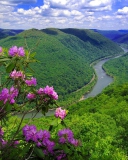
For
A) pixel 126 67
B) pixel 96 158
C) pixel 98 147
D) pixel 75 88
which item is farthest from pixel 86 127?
pixel 126 67

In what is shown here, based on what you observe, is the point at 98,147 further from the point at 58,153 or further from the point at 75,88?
the point at 75,88

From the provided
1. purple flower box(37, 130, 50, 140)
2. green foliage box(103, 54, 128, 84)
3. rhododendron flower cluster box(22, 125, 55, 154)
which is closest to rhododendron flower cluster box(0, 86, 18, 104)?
rhododendron flower cluster box(22, 125, 55, 154)

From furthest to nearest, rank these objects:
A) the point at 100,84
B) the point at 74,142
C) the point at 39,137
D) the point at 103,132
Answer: the point at 100,84 < the point at 103,132 < the point at 74,142 < the point at 39,137

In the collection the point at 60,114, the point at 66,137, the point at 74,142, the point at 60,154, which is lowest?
the point at 60,154

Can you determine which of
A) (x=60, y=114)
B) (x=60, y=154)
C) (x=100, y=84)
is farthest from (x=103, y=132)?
(x=100, y=84)

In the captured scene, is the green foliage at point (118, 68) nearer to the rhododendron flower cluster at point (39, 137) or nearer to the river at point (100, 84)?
the river at point (100, 84)

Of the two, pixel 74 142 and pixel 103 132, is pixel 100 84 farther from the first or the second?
pixel 74 142

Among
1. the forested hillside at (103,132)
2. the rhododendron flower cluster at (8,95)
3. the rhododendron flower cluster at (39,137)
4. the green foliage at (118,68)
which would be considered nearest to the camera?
the rhododendron flower cluster at (39,137)

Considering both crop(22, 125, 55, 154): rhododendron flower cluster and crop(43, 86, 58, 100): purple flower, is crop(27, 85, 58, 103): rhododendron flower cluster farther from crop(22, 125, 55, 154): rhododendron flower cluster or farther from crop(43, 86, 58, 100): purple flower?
crop(22, 125, 55, 154): rhododendron flower cluster

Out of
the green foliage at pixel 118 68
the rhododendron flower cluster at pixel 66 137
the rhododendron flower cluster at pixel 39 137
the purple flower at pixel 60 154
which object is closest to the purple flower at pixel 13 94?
the rhododendron flower cluster at pixel 39 137

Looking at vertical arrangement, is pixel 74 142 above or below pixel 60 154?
above
